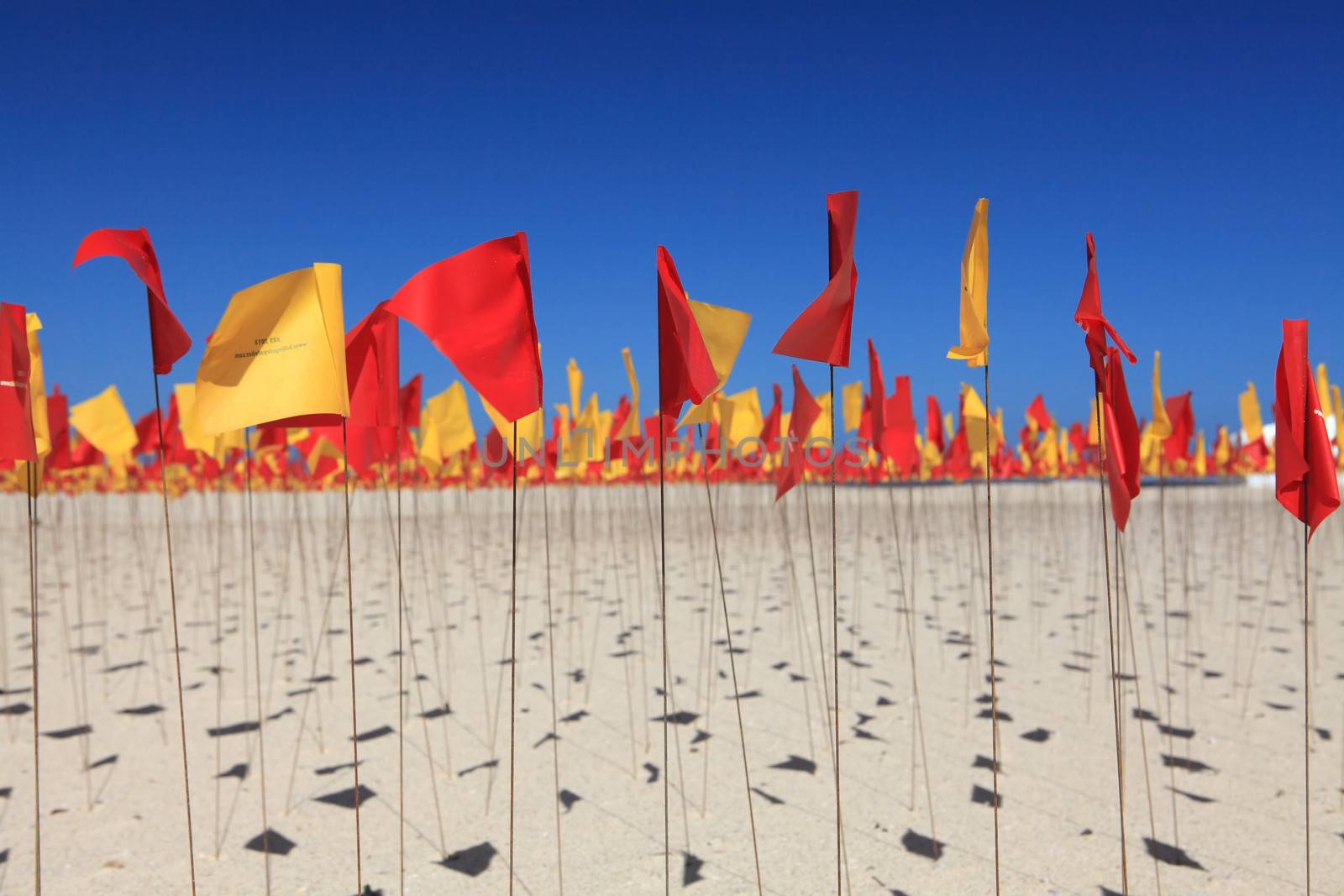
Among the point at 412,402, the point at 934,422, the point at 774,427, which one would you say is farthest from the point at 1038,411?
the point at 412,402

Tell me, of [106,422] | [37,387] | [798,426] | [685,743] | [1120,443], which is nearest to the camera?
[1120,443]

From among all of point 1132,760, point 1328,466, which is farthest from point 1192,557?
point 1328,466

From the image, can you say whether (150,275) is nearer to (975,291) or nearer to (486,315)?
(486,315)

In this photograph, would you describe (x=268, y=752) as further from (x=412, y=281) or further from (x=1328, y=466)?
(x=1328, y=466)

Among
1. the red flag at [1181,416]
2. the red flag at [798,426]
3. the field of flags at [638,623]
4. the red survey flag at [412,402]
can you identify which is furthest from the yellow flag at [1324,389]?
the red survey flag at [412,402]

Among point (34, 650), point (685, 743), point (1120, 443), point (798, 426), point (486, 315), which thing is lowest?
point (685, 743)

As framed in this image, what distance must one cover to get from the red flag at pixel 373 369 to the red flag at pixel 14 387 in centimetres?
88

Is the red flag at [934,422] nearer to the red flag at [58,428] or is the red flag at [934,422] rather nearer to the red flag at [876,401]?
the red flag at [876,401]

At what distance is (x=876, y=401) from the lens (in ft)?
14.7

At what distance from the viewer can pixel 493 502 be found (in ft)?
79.0

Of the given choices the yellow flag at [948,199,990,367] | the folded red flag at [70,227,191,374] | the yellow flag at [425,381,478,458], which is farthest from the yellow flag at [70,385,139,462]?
the yellow flag at [948,199,990,367]

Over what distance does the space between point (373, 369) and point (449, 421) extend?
3213 mm

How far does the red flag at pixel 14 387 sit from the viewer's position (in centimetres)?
243

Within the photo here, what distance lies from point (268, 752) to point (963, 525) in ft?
47.3
